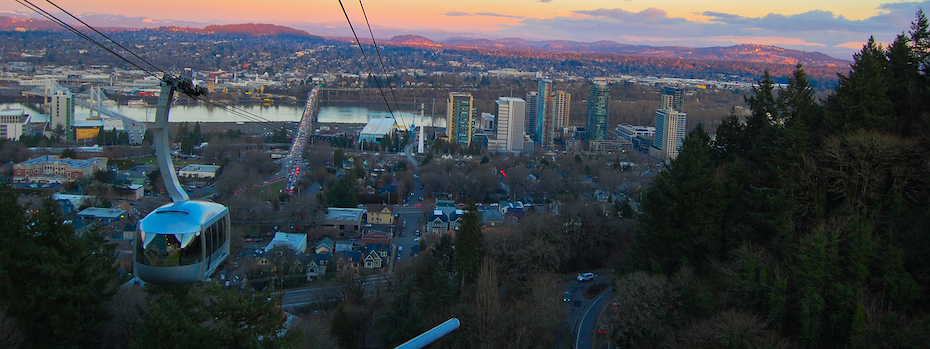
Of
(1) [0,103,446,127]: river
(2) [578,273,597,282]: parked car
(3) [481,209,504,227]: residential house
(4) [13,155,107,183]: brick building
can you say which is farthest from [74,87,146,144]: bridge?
(2) [578,273,597,282]: parked car

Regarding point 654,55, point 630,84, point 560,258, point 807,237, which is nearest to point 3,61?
point 630,84

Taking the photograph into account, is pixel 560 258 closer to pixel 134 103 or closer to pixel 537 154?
pixel 537 154

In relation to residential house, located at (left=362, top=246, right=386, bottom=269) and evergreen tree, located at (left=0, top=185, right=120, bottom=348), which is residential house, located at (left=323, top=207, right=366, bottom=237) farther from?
evergreen tree, located at (left=0, top=185, right=120, bottom=348)

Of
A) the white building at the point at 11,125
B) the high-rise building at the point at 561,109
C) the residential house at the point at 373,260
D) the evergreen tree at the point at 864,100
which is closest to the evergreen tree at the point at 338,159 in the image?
the residential house at the point at 373,260

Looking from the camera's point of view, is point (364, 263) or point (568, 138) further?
point (568, 138)

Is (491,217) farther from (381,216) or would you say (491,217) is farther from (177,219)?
(177,219)

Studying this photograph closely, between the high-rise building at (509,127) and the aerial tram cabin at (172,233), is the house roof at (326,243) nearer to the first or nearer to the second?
the aerial tram cabin at (172,233)
